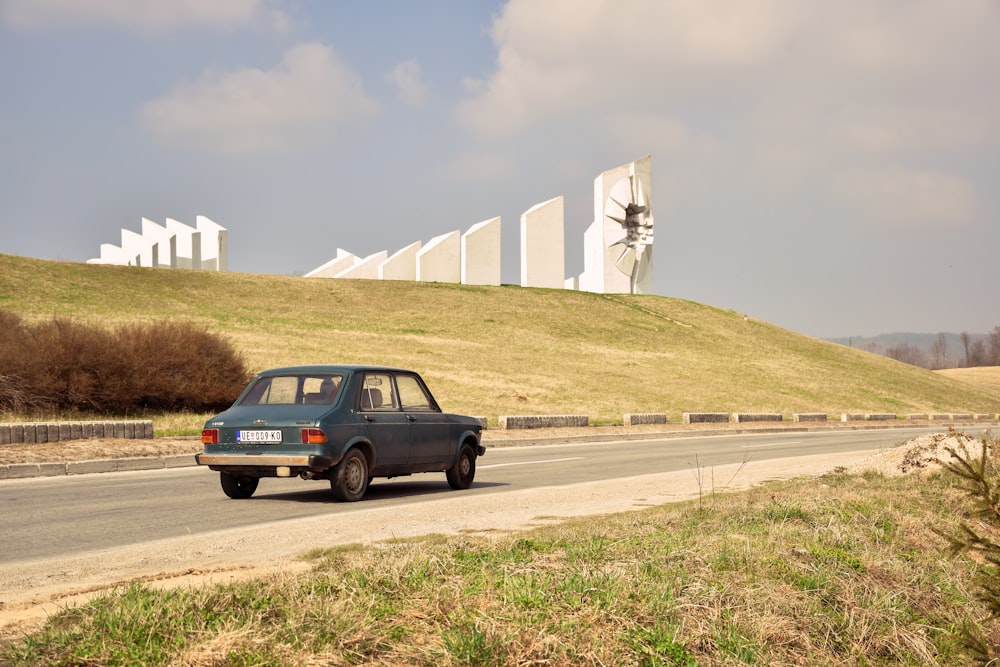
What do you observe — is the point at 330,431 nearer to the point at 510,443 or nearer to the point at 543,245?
the point at 510,443

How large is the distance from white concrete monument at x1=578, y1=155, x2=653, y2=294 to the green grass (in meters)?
74.1

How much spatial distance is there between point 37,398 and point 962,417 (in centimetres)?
4747

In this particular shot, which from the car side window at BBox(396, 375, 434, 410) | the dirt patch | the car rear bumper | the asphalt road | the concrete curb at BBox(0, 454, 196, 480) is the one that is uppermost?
the car side window at BBox(396, 375, 434, 410)

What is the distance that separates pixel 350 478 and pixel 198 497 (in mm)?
2109

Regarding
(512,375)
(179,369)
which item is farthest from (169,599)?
(512,375)

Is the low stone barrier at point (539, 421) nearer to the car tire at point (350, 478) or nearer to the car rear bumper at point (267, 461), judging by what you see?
the car tire at point (350, 478)

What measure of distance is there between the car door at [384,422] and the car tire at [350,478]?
8.9 inches

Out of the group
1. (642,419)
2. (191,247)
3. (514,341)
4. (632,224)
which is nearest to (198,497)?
(642,419)

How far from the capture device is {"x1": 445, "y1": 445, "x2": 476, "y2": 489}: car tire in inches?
520

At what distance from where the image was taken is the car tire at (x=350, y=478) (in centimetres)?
1134

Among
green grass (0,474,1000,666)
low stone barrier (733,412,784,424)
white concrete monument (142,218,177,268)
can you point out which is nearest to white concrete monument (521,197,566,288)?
white concrete monument (142,218,177,268)

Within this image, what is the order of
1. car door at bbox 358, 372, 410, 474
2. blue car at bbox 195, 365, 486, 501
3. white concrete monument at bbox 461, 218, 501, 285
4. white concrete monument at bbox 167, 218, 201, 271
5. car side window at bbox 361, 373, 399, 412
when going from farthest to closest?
white concrete monument at bbox 167, 218, 201, 271 → white concrete monument at bbox 461, 218, 501, 285 → car side window at bbox 361, 373, 399, 412 → car door at bbox 358, 372, 410, 474 → blue car at bbox 195, 365, 486, 501

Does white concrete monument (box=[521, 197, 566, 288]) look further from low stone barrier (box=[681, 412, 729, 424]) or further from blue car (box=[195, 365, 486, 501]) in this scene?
blue car (box=[195, 365, 486, 501])

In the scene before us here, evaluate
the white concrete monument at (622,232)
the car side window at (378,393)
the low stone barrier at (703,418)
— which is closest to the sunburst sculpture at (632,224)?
the white concrete monument at (622,232)
